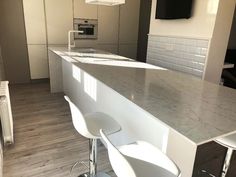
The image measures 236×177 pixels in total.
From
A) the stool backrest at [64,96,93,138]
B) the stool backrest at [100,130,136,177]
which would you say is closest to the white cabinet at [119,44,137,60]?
the stool backrest at [64,96,93,138]

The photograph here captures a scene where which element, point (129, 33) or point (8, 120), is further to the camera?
point (129, 33)

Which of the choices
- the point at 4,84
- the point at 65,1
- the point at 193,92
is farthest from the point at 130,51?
the point at 193,92

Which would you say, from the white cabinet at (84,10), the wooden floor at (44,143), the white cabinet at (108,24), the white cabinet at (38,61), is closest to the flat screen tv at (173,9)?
the white cabinet at (108,24)

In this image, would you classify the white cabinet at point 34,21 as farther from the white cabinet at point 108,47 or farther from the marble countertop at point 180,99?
the marble countertop at point 180,99

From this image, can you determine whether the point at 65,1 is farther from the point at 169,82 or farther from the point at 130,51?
the point at 169,82

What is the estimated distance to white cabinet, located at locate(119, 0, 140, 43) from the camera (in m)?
5.13

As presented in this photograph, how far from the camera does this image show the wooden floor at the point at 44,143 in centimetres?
205

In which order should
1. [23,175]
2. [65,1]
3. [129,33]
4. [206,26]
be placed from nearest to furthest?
[23,175]
[206,26]
[65,1]
[129,33]

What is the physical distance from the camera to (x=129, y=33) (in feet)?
17.7

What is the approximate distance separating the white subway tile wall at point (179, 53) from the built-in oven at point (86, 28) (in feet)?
5.52

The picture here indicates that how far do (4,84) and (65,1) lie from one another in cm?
278

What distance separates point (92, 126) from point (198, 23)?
223 cm

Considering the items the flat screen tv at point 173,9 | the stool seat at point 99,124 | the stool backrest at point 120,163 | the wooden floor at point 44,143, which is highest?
the flat screen tv at point 173,9

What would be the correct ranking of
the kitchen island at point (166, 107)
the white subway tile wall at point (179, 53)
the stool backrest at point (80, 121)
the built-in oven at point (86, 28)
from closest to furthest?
the kitchen island at point (166, 107) < the stool backrest at point (80, 121) < the white subway tile wall at point (179, 53) < the built-in oven at point (86, 28)
